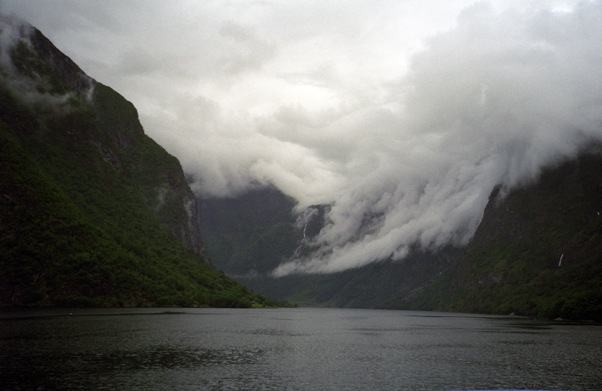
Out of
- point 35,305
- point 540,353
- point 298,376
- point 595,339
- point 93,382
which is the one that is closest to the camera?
point 93,382

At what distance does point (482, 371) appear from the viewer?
65062 millimetres

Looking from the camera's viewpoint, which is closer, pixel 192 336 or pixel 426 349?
pixel 426 349

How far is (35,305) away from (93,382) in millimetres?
147739

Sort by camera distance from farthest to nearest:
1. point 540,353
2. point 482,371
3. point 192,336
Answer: point 192,336
point 540,353
point 482,371

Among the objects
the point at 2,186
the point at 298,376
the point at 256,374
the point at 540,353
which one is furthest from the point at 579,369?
the point at 2,186

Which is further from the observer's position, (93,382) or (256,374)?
(256,374)

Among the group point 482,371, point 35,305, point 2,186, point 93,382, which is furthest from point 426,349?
point 2,186

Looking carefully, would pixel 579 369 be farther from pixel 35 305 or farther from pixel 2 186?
pixel 2 186

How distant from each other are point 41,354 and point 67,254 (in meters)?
138

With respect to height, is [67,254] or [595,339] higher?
[67,254]

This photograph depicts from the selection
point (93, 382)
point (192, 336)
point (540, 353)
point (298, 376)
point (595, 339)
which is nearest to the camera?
point (93, 382)

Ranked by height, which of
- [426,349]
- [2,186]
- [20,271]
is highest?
[2,186]

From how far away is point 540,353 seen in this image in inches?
3401

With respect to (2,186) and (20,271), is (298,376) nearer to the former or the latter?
(20,271)
